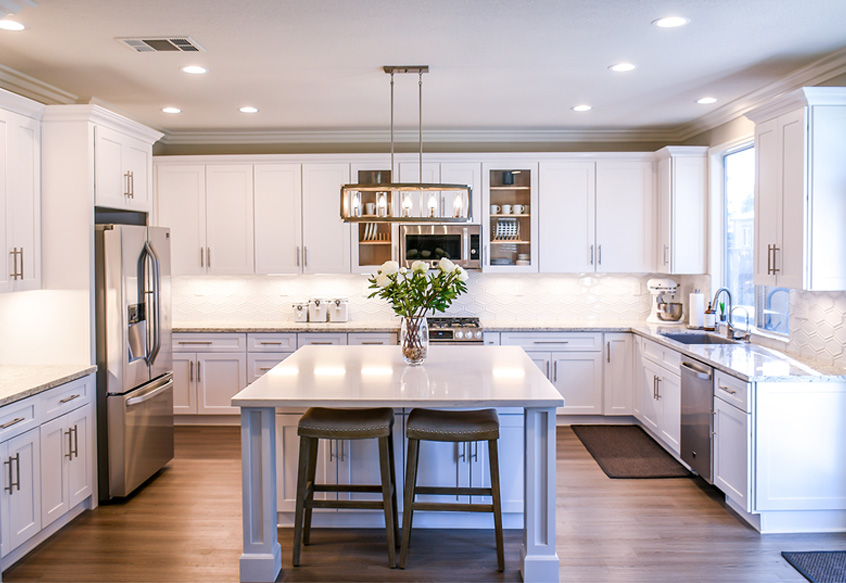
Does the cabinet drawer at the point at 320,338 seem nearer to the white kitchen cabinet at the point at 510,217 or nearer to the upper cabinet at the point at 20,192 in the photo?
the white kitchen cabinet at the point at 510,217

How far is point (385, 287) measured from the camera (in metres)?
3.41

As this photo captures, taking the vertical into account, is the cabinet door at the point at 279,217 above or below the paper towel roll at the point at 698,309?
above

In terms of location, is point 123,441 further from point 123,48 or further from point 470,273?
point 470,273

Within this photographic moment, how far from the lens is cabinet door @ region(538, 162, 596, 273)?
19.0ft

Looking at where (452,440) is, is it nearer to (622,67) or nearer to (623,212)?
(622,67)

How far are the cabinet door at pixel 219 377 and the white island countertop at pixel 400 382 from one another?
69.5 inches

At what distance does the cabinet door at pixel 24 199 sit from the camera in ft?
11.5

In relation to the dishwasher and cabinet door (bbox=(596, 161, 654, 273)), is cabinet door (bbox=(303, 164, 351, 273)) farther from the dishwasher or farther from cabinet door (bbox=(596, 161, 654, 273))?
the dishwasher

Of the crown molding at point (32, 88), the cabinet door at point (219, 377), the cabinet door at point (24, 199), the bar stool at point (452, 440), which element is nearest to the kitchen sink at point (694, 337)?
the bar stool at point (452, 440)

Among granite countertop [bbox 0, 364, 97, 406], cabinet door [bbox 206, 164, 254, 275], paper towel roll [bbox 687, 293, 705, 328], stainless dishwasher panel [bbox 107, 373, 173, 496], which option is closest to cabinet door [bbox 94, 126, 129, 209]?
granite countertop [bbox 0, 364, 97, 406]

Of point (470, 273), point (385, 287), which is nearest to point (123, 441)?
point (385, 287)

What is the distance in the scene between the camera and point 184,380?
222 inches

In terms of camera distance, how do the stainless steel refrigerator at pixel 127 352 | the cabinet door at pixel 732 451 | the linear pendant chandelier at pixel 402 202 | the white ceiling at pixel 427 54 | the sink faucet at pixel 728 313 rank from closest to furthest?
the white ceiling at pixel 427 54
the cabinet door at pixel 732 451
the linear pendant chandelier at pixel 402 202
the stainless steel refrigerator at pixel 127 352
the sink faucet at pixel 728 313

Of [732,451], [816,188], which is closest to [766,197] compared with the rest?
[816,188]
